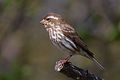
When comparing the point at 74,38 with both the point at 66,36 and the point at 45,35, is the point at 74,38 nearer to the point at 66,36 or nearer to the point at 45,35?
the point at 66,36

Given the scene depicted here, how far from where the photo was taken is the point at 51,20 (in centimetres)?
1303

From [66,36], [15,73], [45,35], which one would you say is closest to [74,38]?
[66,36]

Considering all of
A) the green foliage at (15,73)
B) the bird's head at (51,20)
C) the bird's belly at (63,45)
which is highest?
the bird's head at (51,20)

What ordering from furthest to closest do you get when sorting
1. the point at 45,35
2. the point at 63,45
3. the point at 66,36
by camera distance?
the point at 45,35
the point at 66,36
the point at 63,45

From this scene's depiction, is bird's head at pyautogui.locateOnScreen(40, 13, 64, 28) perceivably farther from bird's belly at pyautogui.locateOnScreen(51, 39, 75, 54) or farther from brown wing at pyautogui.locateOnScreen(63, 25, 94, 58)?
bird's belly at pyautogui.locateOnScreen(51, 39, 75, 54)

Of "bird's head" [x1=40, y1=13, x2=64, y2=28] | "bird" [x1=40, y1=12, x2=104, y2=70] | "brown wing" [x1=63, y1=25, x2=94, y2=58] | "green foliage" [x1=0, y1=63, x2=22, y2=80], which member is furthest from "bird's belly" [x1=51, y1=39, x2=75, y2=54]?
"green foliage" [x1=0, y1=63, x2=22, y2=80]

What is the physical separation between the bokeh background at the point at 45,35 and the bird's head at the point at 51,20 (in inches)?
145

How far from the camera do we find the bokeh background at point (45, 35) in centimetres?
1719

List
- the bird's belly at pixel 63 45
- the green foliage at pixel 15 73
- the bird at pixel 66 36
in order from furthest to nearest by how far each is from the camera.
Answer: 1. the green foliage at pixel 15 73
2. the bird at pixel 66 36
3. the bird's belly at pixel 63 45

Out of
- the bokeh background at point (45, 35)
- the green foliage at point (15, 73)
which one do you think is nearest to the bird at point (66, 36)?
the bokeh background at point (45, 35)

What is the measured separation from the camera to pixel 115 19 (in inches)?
674

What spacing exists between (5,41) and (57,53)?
1.43m

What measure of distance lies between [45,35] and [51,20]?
246 inches

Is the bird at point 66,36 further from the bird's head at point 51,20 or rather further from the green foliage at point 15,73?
the green foliage at point 15,73
